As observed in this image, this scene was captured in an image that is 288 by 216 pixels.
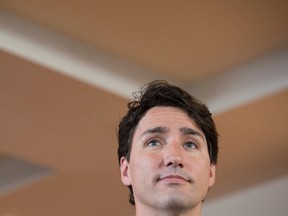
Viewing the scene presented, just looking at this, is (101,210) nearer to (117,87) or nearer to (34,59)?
(117,87)

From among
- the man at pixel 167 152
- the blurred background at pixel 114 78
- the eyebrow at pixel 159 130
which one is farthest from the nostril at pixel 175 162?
the blurred background at pixel 114 78

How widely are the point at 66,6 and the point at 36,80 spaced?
40 centimetres

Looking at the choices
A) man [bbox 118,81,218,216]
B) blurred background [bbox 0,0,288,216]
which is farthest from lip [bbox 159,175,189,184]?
blurred background [bbox 0,0,288,216]

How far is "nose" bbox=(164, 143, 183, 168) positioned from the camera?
1.92 meters

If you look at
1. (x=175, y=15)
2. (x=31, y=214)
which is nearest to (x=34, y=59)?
(x=175, y=15)

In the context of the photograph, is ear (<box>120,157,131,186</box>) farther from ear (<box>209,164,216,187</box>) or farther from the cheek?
ear (<box>209,164,216,187</box>)

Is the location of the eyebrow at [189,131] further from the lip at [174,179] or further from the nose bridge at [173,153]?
the lip at [174,179]

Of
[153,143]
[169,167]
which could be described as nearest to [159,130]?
[153,143]

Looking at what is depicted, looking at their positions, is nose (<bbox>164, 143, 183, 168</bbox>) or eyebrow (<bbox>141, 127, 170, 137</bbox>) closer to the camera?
nose (<bbox>164, 143, 183, 168</bbox>)

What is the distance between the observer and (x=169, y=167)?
192 centimetres

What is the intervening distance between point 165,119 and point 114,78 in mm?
2102

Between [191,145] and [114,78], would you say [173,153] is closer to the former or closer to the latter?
[191,145]

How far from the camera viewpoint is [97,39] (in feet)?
13.0

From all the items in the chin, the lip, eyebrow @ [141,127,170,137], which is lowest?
the chin
